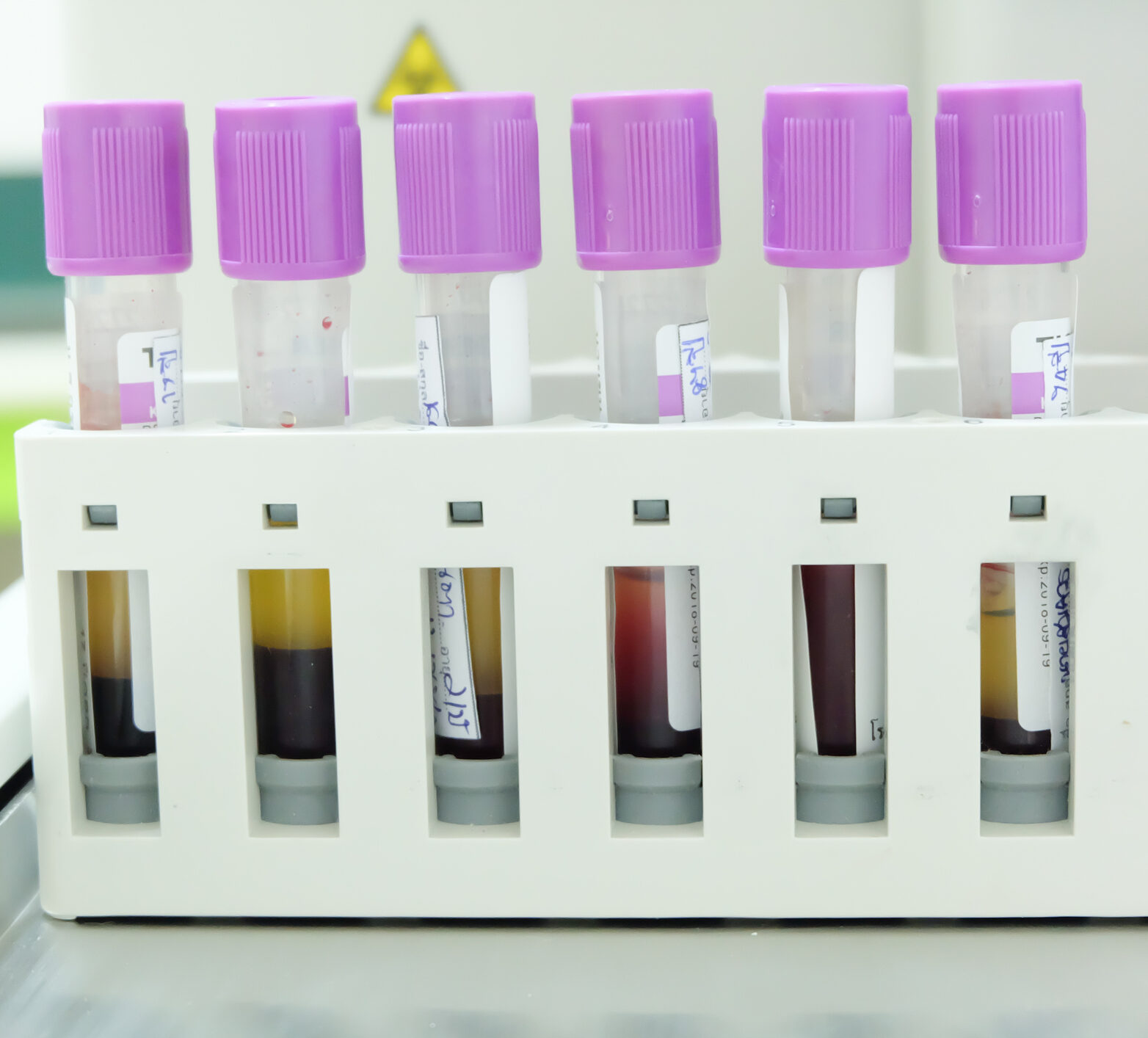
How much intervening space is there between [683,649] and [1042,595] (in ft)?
0.36

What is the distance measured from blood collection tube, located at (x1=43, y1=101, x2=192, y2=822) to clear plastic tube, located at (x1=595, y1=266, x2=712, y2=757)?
142 millimetres

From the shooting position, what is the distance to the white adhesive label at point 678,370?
0.42 m

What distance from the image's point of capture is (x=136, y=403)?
423 millimetres

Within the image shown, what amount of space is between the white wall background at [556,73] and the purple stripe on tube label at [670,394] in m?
0.19

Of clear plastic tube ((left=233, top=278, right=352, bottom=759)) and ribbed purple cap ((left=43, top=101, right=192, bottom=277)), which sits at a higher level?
ribbed purple cap ((left=43, top=101, right=192, bottom=277))

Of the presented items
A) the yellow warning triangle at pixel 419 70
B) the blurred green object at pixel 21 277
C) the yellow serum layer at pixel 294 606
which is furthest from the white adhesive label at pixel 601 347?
the blurred green object at pixel 21 277

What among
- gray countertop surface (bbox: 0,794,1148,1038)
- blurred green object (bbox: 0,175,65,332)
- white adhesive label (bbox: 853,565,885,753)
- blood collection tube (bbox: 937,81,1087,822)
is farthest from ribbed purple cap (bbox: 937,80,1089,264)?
blurred green object (bbox: 0,175,65,332)

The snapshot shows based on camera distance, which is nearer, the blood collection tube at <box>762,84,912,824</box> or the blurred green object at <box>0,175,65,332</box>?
the blood collection tube at <box>762,84,912,824</box>

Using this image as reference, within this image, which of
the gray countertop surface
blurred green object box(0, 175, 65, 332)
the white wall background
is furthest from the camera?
blurred green object box(0, 175, 65, 332)

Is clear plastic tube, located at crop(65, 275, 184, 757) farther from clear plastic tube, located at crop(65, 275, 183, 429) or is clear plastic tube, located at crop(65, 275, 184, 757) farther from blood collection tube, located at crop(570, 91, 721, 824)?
blood collection tube, located at crop(570, 91, 721, 824)

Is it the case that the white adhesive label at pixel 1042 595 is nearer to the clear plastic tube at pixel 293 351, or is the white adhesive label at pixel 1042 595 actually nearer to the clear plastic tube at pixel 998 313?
the clear plastic tube at pixel 998 313

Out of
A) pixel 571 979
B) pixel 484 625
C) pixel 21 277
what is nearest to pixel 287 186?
pixel 484 625

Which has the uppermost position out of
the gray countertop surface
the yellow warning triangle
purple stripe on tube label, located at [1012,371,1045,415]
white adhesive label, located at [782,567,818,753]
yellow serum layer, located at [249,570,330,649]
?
the yellow warning triangle

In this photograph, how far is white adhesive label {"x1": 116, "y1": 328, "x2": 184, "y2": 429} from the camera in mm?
421
